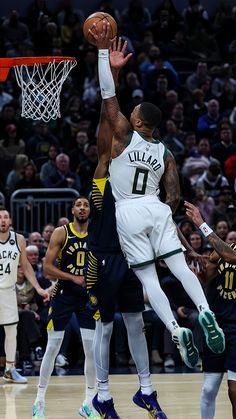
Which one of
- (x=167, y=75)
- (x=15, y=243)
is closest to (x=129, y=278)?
(x=15, y=243)

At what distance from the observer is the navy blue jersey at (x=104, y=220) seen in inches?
402

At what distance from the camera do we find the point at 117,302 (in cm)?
1030

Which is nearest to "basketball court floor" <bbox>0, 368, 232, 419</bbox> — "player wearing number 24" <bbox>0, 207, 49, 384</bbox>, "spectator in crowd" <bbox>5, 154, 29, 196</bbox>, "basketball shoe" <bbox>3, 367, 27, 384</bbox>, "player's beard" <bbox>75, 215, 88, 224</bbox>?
"basketball shoe" <bbox>3, 367, 27, 384</bbox>

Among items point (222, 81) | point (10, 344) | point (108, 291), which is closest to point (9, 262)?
point (10, 344)

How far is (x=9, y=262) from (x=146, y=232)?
17.7ft

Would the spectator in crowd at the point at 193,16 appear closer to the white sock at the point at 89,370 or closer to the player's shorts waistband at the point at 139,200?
the white sock at the point at 89,370

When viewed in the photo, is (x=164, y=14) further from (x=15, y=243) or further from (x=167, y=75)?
(x=15, y=243)

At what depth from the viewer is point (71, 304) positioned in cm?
1186

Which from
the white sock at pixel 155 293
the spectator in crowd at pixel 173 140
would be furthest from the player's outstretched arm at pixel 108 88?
the spectator in crowd at pixel 173 140

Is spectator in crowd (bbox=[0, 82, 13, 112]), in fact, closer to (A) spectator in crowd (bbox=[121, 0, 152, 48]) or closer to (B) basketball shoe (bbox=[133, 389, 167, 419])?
(A) spectator in crowd (bbox=[121, 0, 152, 48])

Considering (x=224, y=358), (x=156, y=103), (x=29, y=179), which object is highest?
(x=224, y=358)

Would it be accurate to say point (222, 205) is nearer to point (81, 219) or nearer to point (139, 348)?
point (81, 219)

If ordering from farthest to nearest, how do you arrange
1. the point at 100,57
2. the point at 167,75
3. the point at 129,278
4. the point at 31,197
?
the point at 167,75 → the point at 31,197 → the point at 129,278 → the point at 100,57

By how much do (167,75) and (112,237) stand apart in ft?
39.1
